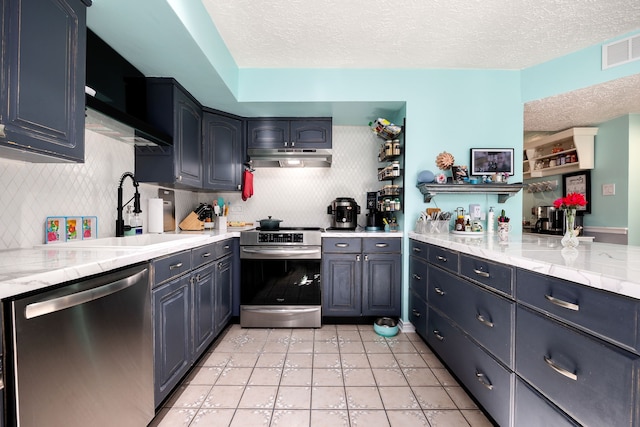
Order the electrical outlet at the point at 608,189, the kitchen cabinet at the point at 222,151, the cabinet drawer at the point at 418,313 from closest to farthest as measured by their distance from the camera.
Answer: the cabinet drawer at the point at 418,313 < the kitchen cabinet at the point at 222,151 < the electrical outlet at the point at 608,189

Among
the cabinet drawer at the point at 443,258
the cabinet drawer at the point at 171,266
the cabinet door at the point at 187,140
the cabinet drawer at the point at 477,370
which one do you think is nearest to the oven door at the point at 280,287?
the cabinet door at the point at 187,140

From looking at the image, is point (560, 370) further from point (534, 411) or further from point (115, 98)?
point (115, 98)

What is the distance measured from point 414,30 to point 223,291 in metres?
2.74

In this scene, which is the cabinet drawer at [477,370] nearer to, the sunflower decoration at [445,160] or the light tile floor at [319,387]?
the light tile floor at [319,387]

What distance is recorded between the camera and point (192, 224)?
2941 millimetres

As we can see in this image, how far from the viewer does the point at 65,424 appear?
3.18 ft

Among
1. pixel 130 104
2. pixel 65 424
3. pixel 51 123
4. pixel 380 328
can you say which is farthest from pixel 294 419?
pixel 130 104

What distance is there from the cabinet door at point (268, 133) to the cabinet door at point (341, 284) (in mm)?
1417

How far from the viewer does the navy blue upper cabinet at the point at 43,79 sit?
1075 millimetres

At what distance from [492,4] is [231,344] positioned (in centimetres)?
332

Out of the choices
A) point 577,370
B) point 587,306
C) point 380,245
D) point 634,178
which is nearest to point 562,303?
point 587,306

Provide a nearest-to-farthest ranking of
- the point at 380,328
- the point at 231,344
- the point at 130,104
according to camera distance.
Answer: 1. the point at 130,104
2. the point at 231,344
3. the point at 380,328

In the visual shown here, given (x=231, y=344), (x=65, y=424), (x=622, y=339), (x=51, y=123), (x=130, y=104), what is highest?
(x=130, y=104)

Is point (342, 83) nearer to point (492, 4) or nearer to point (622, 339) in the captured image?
point (492, 4)
